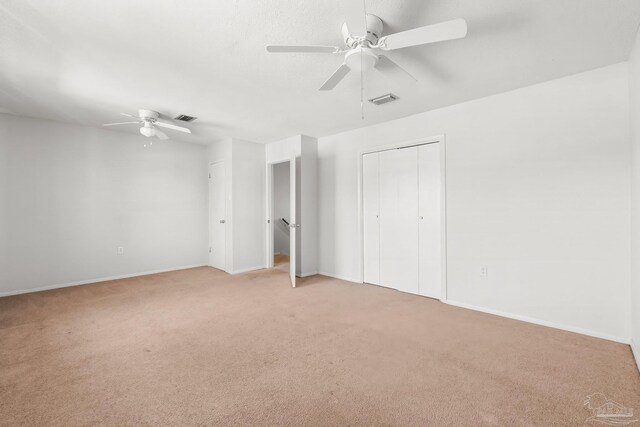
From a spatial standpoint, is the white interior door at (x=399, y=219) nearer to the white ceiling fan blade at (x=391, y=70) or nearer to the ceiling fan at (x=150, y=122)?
the white ceiling fan blade at (x=391, y=70)

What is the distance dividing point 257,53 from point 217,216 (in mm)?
3956

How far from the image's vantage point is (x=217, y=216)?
5.68m

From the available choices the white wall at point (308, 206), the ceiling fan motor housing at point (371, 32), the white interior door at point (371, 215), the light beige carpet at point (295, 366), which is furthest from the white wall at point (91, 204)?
the ceiling fan motor housing at point (371, 32)

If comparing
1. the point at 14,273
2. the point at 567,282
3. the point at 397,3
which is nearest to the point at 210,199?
the point at 14,273

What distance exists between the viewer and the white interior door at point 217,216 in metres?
5.48

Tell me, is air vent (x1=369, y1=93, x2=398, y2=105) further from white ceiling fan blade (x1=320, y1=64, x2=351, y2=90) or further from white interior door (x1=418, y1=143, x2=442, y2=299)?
white ceiling fan blade (x1=320, y1=64, x2=351, y2=90)

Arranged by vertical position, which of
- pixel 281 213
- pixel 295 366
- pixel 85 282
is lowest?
pixel 295 366

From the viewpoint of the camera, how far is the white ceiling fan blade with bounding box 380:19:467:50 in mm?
1594

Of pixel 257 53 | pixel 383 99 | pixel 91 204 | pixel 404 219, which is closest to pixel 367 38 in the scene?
pixel 257 53

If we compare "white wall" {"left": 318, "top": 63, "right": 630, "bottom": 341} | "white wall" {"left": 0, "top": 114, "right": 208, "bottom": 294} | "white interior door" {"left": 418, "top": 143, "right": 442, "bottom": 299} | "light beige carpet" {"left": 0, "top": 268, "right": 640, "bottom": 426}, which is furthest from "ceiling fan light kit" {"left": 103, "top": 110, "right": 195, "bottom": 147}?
"white wall" {"left": 318, "top": 63, "right": 630, "bottom": 341}

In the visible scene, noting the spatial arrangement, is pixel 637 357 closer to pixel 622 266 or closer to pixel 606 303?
pixel 606 303

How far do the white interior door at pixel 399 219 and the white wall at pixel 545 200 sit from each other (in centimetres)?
46

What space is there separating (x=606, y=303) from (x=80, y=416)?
419cm

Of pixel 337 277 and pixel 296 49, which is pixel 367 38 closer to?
pixel 296 49
